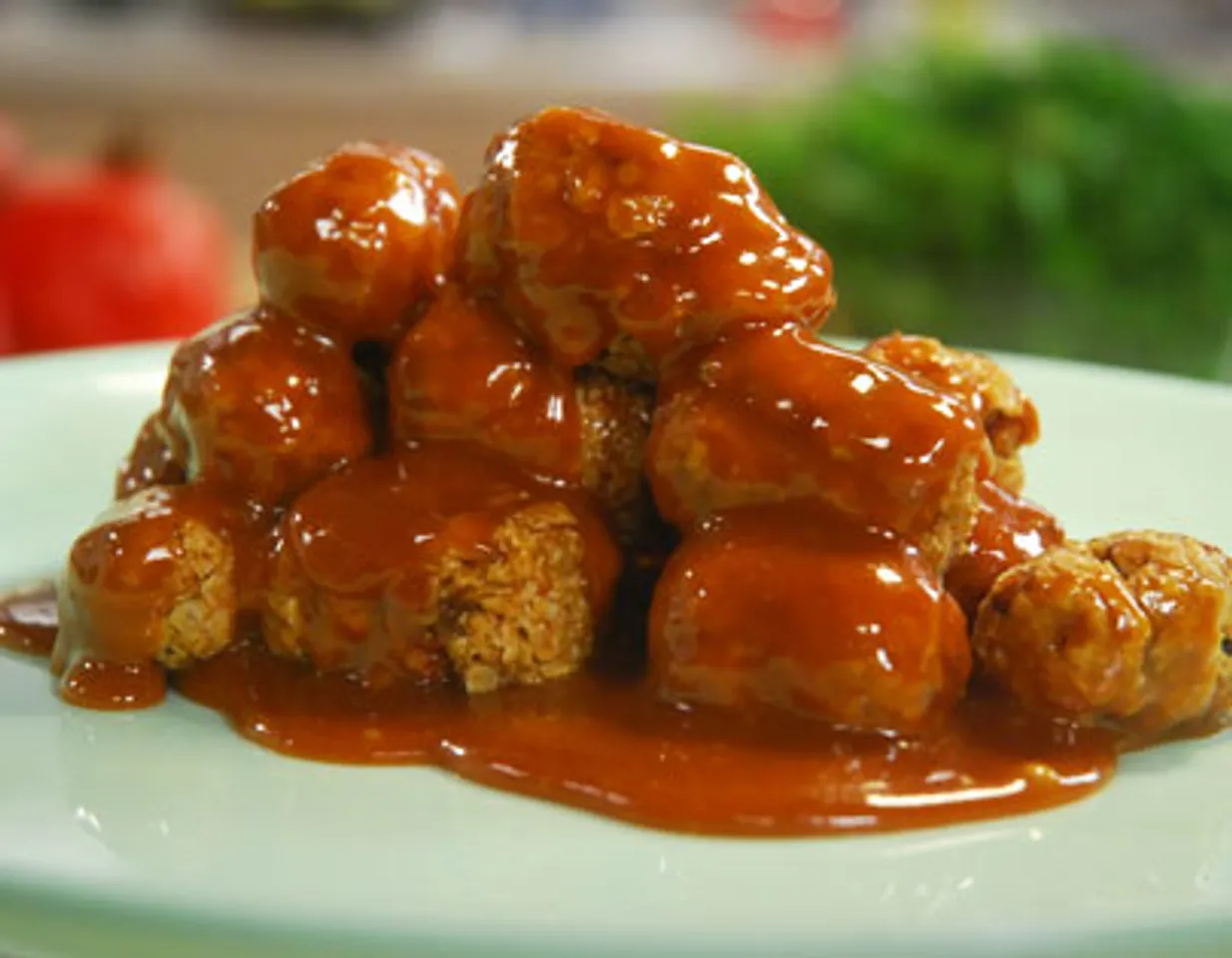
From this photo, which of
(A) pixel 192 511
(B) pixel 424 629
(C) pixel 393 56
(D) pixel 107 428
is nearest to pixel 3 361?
(D) pixel 107 428

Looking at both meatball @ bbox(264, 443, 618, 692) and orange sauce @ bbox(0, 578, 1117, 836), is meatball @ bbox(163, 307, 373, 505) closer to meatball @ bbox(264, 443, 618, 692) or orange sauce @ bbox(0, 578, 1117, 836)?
meatball @ bbox(264, 443, 618, 692)

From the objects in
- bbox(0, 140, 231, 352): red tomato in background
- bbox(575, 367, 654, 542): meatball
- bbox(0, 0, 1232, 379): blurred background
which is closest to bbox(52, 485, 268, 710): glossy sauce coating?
bbox(575, 367, 654, 542): meatball

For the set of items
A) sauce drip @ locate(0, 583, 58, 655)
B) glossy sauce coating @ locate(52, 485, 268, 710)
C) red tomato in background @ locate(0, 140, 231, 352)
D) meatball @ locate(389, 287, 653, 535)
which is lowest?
Answer: red tomato in background @ locate(0, 140, 231, 352)

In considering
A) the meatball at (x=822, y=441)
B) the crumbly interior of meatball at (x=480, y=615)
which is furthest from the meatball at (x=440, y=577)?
the meatball at (x=822, y=441)

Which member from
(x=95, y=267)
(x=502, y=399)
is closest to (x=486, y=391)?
(x=502, y=399)

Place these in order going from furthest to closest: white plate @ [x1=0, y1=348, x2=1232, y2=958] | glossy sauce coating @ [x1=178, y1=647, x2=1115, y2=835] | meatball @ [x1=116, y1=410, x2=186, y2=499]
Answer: meatball @ [x1=116, y1=410, x2=186, y2=499] → glossy sauce coating @ [x1=178, y1=647, x2=1115, y2=835] → white plate @ [x1=0, y1=348, x2=1232, y2=958]

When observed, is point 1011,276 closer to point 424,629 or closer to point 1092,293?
point 1092,293

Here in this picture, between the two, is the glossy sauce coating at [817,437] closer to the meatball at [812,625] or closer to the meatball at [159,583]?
the meatball at [812,625]
